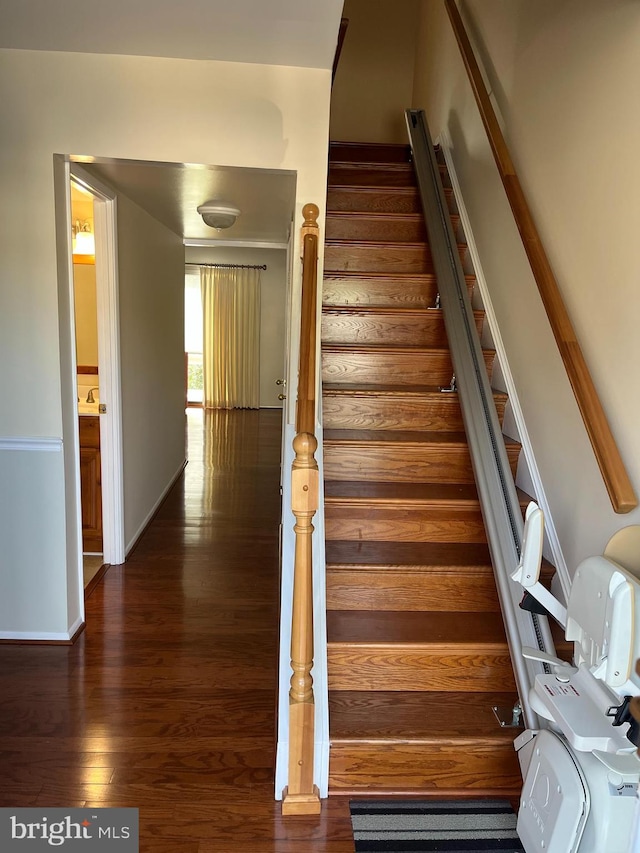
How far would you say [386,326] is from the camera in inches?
124

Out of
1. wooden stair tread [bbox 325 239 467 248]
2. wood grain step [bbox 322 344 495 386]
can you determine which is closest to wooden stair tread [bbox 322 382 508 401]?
wood grain step [bbox 322 344 495 386]

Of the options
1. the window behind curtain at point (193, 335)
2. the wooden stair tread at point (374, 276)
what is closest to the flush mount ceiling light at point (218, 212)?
the wooden stair tread at point (374, 276)

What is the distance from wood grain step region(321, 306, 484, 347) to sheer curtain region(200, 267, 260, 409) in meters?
5.97

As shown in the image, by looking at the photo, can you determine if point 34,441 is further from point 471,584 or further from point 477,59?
point 477,59

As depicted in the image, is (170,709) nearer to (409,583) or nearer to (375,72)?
(409,583)

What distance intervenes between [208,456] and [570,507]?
4526mm

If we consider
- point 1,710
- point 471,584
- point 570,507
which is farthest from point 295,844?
point 570,507

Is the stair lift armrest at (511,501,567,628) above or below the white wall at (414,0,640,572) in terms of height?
below

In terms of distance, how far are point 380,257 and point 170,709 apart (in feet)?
8.19

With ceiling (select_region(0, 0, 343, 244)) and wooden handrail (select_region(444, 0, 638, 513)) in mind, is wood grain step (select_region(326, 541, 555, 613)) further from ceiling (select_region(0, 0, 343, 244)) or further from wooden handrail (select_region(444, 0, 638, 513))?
ceiling (select_region(0, 0, 343, 244))

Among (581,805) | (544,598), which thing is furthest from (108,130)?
(581,805)

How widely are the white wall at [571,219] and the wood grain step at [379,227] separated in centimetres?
50

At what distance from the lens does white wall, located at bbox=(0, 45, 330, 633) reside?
7.34 feet

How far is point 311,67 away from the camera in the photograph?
2.24 metres
